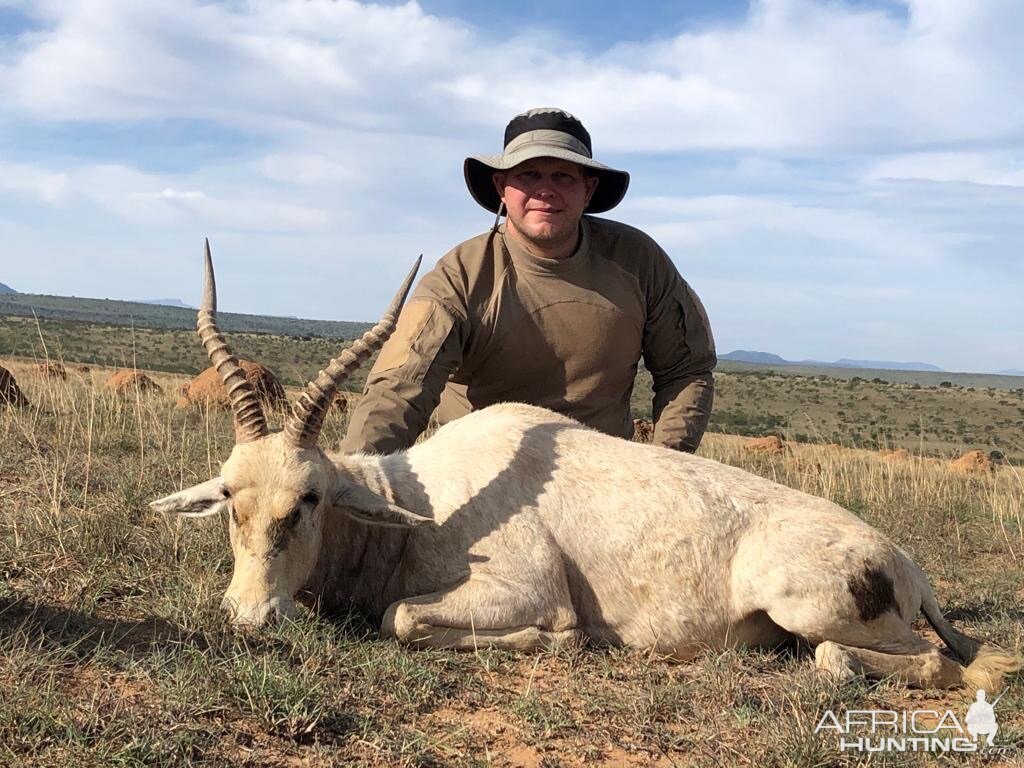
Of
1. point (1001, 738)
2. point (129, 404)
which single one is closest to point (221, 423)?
point (129, 404)

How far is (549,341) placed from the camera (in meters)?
6.07

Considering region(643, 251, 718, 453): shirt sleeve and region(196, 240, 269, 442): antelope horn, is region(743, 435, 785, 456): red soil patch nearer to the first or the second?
region(643, 251, 718, 453): shirt sleeve

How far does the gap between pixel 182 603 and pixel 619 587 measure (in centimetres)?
199

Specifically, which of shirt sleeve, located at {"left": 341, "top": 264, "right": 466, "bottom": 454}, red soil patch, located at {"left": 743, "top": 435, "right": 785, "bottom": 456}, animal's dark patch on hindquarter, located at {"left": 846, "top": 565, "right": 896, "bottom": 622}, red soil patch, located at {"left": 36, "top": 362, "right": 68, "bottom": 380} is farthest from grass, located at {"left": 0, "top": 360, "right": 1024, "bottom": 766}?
red soil patch, located at {"left": 743, "top": 435, "right": 785, "bottom": 456}

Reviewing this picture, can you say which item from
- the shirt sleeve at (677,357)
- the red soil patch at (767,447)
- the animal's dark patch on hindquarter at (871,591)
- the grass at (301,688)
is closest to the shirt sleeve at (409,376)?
the grass at (301,688)

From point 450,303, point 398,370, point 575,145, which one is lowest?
point 398,370

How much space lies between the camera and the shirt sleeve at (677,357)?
6.52 m

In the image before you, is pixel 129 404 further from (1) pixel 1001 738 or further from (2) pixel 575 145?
(1) pixel 1001 738

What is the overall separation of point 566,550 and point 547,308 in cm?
204

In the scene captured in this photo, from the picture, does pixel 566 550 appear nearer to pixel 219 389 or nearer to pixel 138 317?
pixel 219 389

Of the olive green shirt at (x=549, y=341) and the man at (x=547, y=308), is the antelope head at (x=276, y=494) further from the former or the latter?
the man at (x=547, y=308)

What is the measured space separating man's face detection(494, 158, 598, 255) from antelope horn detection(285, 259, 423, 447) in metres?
1.68

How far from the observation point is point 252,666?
3350mm

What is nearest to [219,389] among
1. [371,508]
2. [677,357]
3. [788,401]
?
[677,357]
